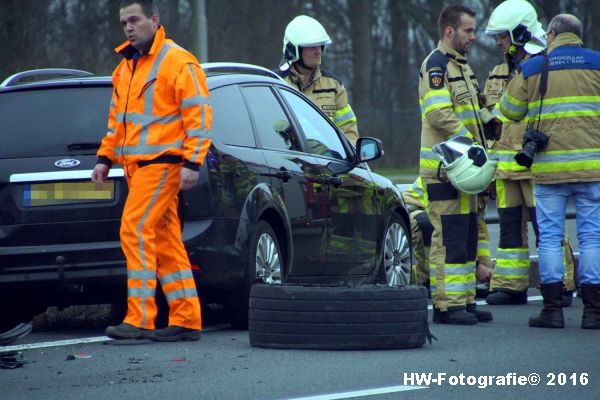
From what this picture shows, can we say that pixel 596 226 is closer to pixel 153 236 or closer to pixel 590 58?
pixel 590 58

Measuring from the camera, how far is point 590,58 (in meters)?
8.84

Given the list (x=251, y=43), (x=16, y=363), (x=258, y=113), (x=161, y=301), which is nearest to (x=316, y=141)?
(x=258, y=113)

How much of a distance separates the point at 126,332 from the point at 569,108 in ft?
10.7

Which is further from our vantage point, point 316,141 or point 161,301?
point 316,141

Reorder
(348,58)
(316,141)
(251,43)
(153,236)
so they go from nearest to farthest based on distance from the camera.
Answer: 1. (153,236)
2. (316,141)
3. (251,43)
4. (348,58)

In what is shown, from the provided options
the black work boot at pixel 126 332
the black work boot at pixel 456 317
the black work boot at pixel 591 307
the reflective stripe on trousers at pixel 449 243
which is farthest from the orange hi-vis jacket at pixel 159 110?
the black work boot at pixel 591 307

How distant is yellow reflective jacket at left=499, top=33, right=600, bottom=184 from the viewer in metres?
8.84

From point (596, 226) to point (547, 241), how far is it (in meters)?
0.33

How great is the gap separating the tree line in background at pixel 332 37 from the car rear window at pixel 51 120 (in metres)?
→ 17.0

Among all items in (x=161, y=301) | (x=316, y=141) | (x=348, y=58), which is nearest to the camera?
(x=161, y=301)

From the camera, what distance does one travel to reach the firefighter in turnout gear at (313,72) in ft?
35.9

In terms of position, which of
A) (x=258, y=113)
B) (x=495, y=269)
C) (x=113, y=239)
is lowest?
(x=495, y=269)

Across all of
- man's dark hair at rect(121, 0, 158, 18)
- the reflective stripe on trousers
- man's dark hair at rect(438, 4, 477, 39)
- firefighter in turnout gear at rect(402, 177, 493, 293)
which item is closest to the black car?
man's dark hair at rect(121, 0, 158, 18)

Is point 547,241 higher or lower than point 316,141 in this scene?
lower
